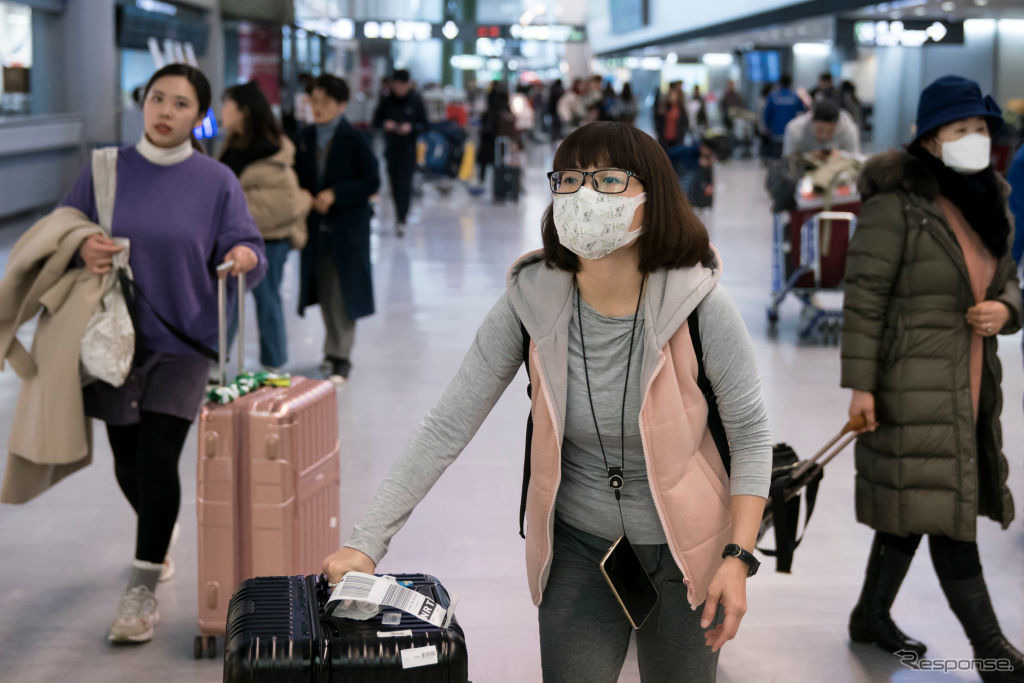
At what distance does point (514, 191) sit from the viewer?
19688mm

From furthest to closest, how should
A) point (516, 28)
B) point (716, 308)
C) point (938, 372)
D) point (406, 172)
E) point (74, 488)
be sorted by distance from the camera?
point (516, 28) < point (406, 172) < point (74, 488) < point (938, 372) < point (716, 308)

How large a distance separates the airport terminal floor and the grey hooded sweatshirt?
1.58 metres

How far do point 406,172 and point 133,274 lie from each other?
39.8ft

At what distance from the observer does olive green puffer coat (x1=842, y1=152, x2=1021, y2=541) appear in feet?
11.6

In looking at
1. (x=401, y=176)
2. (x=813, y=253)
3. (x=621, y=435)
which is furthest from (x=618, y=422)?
(x=401, y=176)

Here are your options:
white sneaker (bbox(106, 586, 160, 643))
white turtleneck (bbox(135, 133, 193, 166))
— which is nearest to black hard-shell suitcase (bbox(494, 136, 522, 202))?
white turtleneck (bbox(135, 133, 193, 166))

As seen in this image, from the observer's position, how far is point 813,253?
28.8 ft

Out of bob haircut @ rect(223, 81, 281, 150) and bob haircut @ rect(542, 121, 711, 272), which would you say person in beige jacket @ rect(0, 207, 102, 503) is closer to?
bob haircut @ rect(542, 121, 711, 272)

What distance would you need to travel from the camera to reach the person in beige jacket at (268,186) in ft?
23.3

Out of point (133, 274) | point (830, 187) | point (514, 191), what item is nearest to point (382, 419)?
point (133, 274)

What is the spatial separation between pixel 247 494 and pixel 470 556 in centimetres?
121

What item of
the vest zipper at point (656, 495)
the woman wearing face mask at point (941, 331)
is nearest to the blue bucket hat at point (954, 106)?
the woman wearing face mask at point (941, 331)

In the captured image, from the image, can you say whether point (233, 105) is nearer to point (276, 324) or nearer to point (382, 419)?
point (276, 324)
